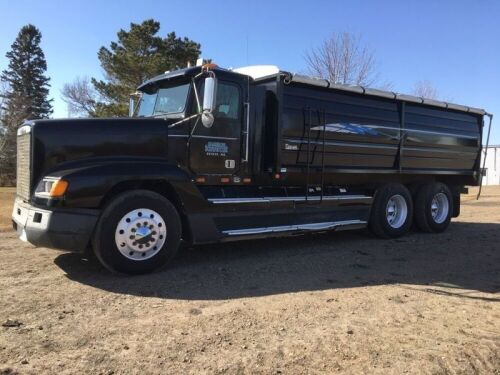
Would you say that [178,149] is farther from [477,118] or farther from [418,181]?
[477,118]

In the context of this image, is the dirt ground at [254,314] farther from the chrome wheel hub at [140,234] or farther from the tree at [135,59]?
the tree at [135,59]

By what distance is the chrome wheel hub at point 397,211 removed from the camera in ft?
33.6

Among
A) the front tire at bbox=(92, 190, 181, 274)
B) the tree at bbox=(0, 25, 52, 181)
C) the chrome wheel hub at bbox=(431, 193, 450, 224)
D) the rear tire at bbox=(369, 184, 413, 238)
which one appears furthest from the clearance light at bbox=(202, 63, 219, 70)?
the tree at bbox=(0, 25, 52, 181)

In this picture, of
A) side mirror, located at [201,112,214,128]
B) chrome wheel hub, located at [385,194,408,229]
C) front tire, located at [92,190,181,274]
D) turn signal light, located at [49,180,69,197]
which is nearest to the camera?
turn signal light, located at [49,180,69,197]

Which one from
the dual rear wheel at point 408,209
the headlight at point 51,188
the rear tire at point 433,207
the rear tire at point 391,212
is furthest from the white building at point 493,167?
the headlight at point 51,188

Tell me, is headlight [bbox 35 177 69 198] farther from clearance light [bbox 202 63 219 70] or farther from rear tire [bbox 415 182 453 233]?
rear tire [bbox 415 182 453 233]

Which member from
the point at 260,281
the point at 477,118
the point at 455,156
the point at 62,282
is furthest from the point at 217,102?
the point at 477,118

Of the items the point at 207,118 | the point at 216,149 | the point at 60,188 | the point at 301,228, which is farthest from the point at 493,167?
the point at 60,188

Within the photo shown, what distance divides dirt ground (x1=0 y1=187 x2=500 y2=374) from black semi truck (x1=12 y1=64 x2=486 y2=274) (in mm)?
564

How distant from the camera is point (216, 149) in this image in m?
7.45

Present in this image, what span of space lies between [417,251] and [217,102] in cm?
426

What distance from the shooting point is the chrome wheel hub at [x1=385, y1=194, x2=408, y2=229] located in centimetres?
1024

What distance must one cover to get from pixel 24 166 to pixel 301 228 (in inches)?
165

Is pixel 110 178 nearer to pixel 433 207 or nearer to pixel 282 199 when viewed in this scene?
pixel 282 199
